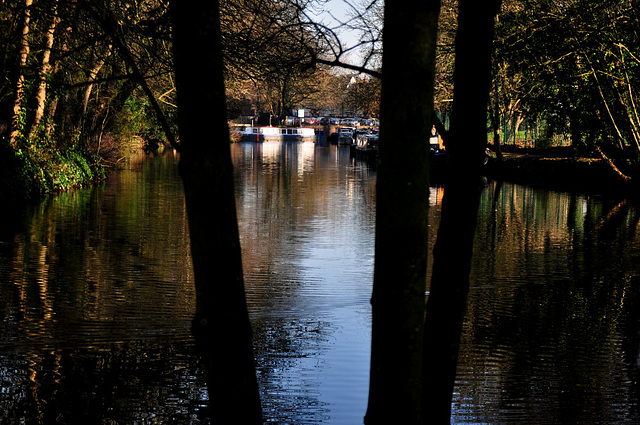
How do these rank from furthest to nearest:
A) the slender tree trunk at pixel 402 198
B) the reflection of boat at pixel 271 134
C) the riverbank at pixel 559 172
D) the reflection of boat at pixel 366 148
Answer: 1. the reflection of boat at pixel 271 134
2. the reflection of boat at pixel 366 148
3. the riverbank at pixel 559 172
4. the slender tree trunk at pixel 402 198

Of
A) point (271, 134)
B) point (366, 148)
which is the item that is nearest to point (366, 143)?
point (366, 148)

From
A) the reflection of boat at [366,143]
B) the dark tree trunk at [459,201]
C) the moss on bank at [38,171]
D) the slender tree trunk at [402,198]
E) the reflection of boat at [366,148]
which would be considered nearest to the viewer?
the slender tree trunk at [402,198]

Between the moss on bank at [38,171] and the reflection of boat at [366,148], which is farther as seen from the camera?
the reflection of boat at [366,148]

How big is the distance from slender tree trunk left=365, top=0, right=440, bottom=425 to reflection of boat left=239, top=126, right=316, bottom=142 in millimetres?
78387

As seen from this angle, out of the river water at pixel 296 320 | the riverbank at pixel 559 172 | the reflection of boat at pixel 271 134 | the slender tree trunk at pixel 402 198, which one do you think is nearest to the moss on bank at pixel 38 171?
the river water at pixel 296 320

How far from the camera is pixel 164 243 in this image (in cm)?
1468

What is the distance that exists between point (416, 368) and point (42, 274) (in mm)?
Result: 9425

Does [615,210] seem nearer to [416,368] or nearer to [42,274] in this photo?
[42,274]

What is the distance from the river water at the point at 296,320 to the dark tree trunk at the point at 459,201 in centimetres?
120

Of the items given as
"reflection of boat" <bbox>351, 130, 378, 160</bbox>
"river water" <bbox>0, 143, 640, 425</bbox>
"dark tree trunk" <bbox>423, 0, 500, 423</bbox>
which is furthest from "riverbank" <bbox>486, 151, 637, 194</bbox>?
"dark tree trunk" <bbox>423, 0, 500, 423</bbox>

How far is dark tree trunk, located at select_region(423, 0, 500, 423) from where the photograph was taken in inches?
134

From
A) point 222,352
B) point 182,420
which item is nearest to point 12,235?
point 182,420

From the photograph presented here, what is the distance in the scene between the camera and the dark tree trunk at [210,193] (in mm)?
2885

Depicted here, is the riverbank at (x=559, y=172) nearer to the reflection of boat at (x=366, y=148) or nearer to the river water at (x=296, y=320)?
the river water at (x=296, y=320)
